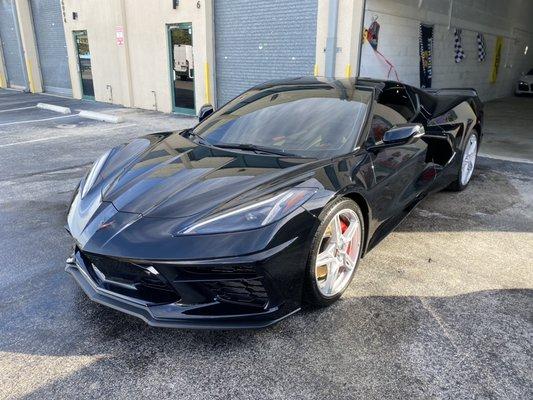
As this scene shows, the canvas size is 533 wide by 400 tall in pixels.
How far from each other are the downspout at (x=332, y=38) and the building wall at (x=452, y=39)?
0.60m

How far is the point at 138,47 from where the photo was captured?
40.2 feet

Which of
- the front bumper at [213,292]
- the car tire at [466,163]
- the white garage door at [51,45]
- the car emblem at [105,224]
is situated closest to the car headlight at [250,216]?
the front bumper at [213,292]

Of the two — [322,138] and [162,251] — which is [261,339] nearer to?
[162,251]

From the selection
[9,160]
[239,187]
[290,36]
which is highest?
[290,36]

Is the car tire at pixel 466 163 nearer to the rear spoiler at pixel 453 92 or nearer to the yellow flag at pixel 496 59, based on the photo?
the rear spoiler at pixel 453 92

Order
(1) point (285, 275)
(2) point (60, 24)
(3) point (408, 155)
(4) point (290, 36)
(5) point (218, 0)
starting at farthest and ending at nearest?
(2) point (60, 24), (5) point (218, 0), (4) point (290, 36), (3) point (408, 155), (1) point (285, 275)

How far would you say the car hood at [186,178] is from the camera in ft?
7.77

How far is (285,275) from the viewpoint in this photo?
7.39ft

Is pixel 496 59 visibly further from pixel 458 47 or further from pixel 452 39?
pixel 452 39

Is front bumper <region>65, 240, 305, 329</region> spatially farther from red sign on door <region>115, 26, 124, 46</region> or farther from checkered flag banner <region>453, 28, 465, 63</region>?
checkered flag banner <region>453, 28, 465, 63</region>

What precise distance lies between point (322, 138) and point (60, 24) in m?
15.8

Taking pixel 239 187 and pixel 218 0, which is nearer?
pixel 239 187

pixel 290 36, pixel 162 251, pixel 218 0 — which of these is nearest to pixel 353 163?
pixel 162 251

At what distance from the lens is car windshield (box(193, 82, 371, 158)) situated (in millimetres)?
3021
